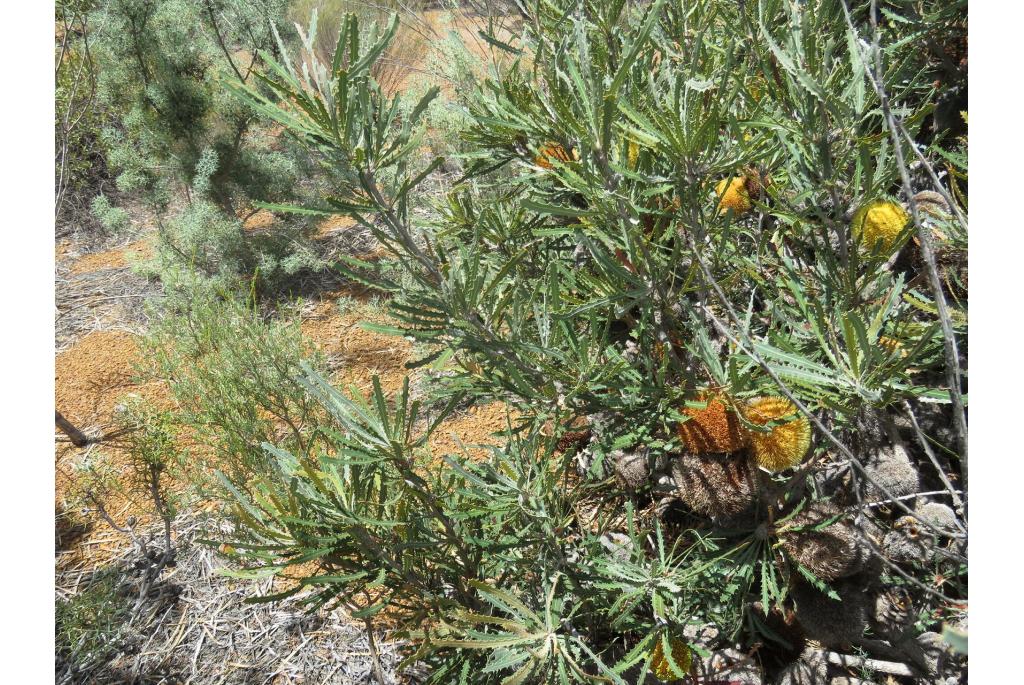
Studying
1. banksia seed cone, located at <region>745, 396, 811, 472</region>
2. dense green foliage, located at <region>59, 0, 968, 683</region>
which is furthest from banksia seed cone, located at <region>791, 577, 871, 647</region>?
banksia seed cone, located at <region>745, 396, 811, 472</region>

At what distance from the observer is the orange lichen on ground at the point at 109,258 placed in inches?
146

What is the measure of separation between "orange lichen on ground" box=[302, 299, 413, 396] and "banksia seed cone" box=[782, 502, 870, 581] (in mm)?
1606

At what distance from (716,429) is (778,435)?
0.07 meters

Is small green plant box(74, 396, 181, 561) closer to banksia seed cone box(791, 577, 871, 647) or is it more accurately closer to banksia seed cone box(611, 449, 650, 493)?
banksia seed cone box(611, 449, 650, 493)

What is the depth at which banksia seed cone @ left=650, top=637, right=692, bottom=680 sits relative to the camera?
864 mm

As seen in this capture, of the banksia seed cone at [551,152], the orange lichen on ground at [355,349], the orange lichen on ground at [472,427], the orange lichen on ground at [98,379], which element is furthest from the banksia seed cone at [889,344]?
the orange lichen on ground at [98,379]

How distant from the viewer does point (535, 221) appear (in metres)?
1.08

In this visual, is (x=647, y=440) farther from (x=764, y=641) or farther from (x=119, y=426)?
(x=119, y=426)

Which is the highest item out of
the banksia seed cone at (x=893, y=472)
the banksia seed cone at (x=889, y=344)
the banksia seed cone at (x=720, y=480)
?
the banksia seed cone at (x=889, y=344)

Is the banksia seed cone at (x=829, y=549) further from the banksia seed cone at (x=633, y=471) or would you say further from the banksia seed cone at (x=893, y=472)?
the banksia seed cone at (x=633, y=471)

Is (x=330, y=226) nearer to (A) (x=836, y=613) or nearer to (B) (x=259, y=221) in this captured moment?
(B) (x=259, y=221)

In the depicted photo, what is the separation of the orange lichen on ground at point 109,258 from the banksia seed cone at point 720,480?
358 centimetres

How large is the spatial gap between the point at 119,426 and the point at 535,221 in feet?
7.09

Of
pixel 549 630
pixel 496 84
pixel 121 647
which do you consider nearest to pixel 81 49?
pixel 121 647
